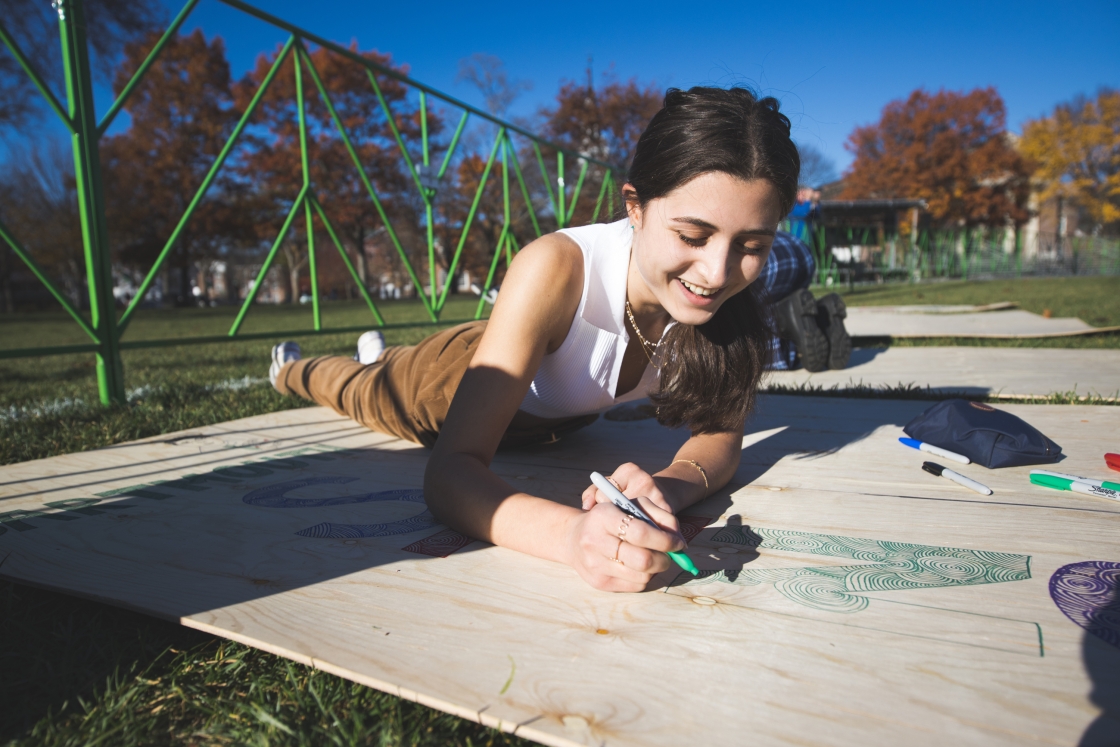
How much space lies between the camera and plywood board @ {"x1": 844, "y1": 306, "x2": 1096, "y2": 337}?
4921 mm

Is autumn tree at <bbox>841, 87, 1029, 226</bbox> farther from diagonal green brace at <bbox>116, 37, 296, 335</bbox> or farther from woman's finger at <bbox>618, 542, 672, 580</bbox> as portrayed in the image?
woman's finger at <bbox>618, 542, 672, 580</bbox>

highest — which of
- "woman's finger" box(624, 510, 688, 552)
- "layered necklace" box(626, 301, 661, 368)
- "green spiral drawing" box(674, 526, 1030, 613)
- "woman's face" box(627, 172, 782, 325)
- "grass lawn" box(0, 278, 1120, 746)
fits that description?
"woman's face" box(627, 172, 782, 325)

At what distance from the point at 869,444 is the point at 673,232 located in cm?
121

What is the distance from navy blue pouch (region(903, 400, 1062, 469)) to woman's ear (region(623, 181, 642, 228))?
117 cm

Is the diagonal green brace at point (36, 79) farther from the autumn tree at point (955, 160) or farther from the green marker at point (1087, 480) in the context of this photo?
the autumn tree at point (955, 160)

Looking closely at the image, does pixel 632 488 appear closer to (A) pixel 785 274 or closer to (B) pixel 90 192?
(B) pixel 90 192

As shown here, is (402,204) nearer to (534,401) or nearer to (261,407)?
(261,407)

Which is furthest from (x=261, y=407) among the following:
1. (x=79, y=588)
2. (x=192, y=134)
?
(x=192, y=134)

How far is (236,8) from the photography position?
316cm

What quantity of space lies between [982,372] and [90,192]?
14.6 feet

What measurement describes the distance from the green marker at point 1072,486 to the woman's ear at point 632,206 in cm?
120

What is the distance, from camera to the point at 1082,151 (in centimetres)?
2730

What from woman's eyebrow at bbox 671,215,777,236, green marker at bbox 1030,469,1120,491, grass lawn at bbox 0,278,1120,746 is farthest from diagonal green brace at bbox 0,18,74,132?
green marker at bbox 1030,469,1120,491

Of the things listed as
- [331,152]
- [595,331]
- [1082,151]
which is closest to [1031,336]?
[595,331]
